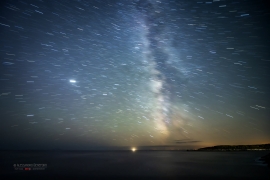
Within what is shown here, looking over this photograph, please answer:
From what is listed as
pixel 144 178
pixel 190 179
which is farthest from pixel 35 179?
pixel 190 179

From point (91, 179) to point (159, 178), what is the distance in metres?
8.91

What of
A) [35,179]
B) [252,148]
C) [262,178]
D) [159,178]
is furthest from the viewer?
[252,148]

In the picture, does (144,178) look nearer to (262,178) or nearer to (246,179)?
(246,179)

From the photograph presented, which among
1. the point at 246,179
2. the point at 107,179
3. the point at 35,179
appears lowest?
the point at 246,179

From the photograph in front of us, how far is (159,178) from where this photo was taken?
2116 centimetres

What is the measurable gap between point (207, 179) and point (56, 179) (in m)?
18.9

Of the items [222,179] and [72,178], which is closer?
[222,179]

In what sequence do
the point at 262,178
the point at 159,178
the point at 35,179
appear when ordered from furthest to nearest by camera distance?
1. the point at 159,178
2. the point at 35,179
3. the point at 262,178

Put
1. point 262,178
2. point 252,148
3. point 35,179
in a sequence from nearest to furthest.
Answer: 1. point 262,178
2. point 35,179
3. point 252,148

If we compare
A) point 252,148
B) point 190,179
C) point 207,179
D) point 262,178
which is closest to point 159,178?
point 190,179

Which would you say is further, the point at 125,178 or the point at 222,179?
the point at 125,178

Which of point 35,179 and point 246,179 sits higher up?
point 35,179

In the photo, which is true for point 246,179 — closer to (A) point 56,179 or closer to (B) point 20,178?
(A) point 56,179

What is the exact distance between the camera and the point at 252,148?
125500 millimetres
